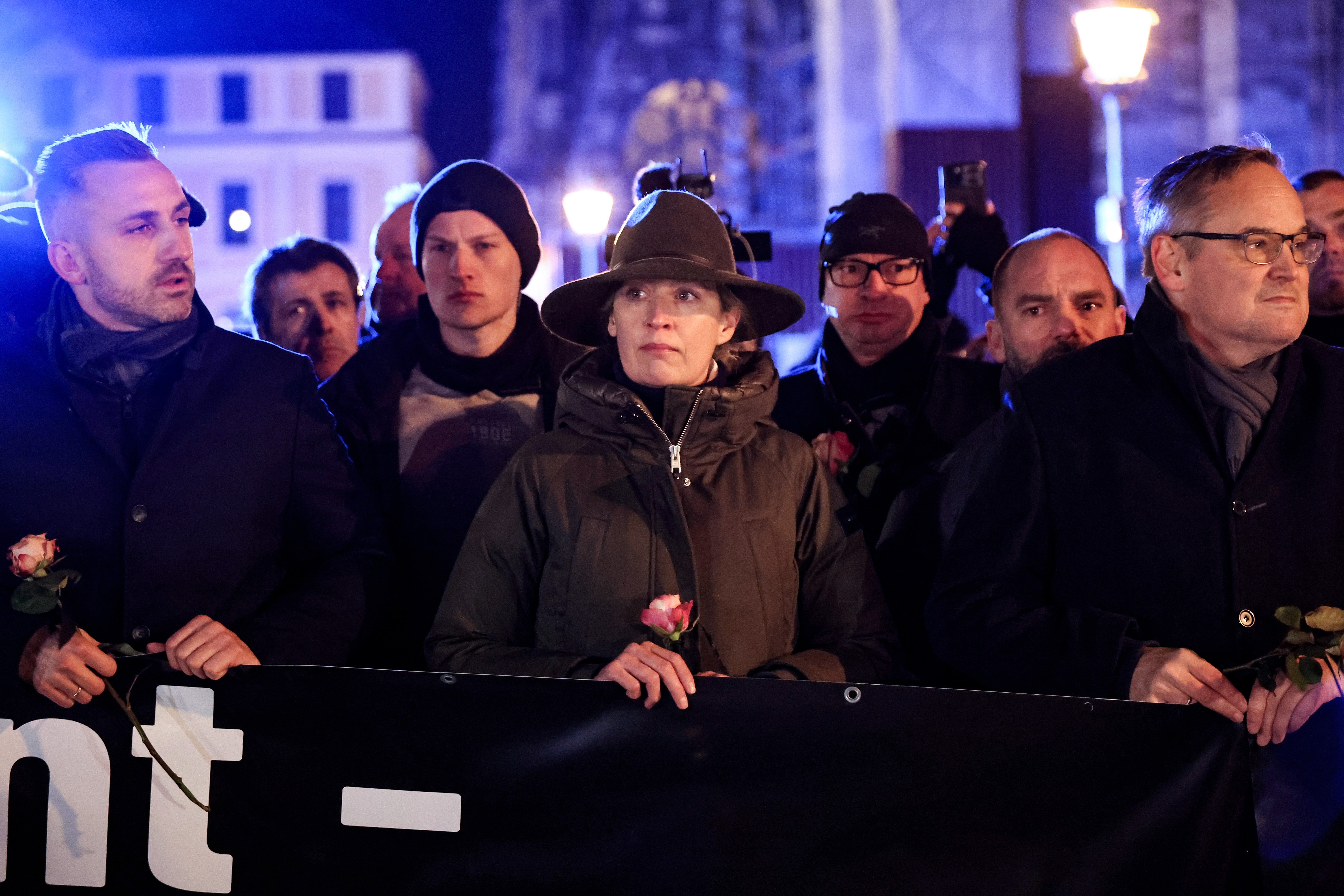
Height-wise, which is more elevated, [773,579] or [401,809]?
[773,579]

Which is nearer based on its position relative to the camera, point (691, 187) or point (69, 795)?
point (69, 795)

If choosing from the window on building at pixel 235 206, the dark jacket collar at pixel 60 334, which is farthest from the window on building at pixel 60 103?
the dark jacket collar at pixel 60 334

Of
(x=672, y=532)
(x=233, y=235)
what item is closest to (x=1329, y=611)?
(x=672, y=532)

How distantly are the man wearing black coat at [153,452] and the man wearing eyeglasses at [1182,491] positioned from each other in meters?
1.52

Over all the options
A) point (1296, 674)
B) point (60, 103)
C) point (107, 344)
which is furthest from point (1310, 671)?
point (60, 103)

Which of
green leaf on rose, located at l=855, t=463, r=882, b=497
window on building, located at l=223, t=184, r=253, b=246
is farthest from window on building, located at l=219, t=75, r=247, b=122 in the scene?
green leaf on rose, located at l=855, t=463, r=882, b=497

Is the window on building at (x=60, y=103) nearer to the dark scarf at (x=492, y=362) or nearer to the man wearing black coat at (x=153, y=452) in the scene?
the dark scarf at (x=492, y=362)

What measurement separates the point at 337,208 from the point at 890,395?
112ft

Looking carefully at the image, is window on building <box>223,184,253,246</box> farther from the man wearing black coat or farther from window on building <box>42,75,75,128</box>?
the man wearing black coat

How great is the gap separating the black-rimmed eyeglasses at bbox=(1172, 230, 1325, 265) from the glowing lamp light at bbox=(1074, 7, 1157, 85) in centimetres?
661

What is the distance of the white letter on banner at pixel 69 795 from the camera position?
8.61ft

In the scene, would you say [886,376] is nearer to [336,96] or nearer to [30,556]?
[30,556]

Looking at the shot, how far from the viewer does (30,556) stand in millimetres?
2457

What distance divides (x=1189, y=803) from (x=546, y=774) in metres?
1.26
